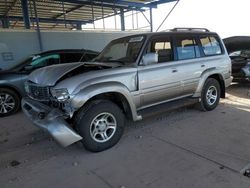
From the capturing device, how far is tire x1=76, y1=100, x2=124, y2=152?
3.34 m

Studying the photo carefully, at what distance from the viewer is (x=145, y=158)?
3.31m

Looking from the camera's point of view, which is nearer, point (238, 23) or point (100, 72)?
point (100, 72)

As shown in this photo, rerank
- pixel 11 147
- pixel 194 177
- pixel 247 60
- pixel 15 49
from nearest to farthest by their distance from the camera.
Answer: pixel 194 177 → pixel 11 147 → pixel 247 60 → pixel 15 49

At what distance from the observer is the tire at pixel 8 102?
5.72 meters

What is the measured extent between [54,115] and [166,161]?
1.70 m

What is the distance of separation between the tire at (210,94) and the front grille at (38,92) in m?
3.35

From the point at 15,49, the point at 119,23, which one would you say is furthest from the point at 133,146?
the point at 119,23

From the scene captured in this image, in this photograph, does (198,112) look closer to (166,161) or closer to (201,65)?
(201,65)

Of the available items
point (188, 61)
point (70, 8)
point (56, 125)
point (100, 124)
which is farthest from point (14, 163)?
point (70, 8)

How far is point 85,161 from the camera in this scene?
3.32 metres

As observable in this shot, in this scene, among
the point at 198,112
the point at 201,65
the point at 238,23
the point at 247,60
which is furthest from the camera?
the point at 238,23

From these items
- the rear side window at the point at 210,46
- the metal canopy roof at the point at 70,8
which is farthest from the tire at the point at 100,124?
the metal canopy roof at the point at 70,8

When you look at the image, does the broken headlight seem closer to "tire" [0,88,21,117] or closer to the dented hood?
the dented hood

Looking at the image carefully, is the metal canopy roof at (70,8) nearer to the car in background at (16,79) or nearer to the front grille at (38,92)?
the car in background at (16,79)
